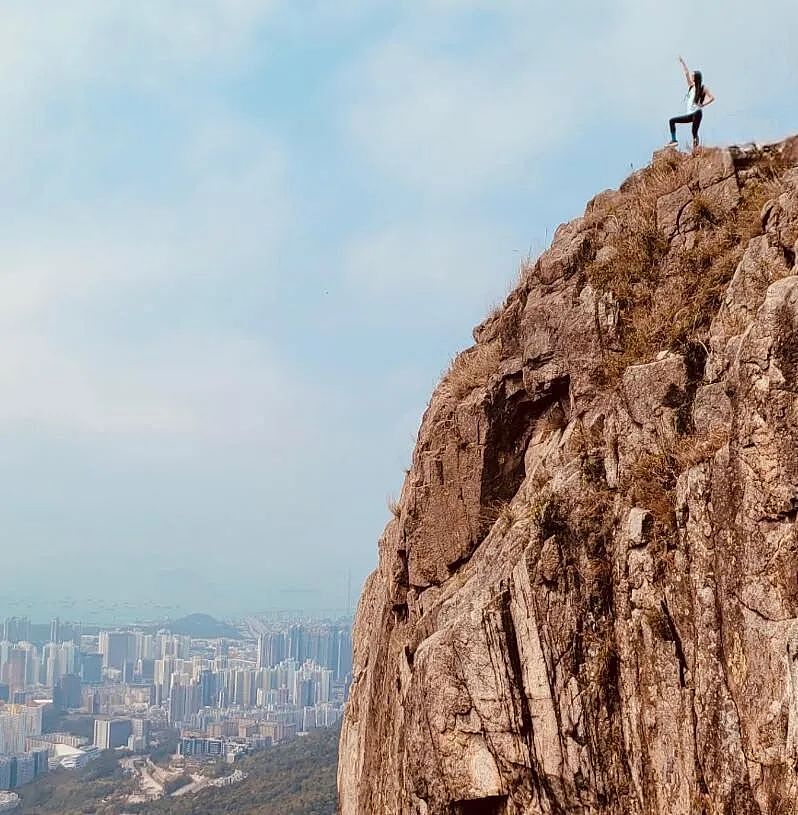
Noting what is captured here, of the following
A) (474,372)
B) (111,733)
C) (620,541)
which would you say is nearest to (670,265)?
(474,372)

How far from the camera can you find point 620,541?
8.52 metres

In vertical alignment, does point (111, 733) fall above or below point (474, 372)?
below

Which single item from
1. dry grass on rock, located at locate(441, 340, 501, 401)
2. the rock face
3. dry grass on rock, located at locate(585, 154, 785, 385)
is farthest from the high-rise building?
dry grass on rock, located at locate(585, 154, 785, 385)

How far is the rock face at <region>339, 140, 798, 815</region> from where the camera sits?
7445mm

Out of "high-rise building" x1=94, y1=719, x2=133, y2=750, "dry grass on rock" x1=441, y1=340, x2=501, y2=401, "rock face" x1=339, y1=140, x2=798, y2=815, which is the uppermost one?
"dry grass on rock" x1=441, y1=340, x2=501, y2=401

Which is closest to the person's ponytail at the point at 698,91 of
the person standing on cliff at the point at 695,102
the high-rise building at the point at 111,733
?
the person standing on cliff at the point at 695,102

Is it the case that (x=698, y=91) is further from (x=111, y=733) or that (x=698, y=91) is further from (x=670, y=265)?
(x=111, y=733)

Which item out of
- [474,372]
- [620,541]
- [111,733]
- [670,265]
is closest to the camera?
[620,541]

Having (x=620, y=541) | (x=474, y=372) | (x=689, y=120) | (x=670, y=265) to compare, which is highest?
(x=689, y=120)

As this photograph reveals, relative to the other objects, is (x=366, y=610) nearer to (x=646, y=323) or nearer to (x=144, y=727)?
(x=646, y=323)

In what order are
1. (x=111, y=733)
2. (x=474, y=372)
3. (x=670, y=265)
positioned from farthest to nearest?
(x=111, y=733), (x=474, y=372), (x=670, y=265)

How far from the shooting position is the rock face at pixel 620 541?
24.4 ft


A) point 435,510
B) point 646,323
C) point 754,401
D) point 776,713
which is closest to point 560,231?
point 646,323

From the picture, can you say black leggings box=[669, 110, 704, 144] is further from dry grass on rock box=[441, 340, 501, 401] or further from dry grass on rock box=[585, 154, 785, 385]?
dry grass on rock box=[441, 340, 501, 401]
